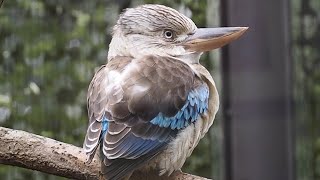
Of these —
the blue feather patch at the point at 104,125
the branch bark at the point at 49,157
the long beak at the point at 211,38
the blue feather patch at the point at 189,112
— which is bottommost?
the branch bark at the point at 49,157

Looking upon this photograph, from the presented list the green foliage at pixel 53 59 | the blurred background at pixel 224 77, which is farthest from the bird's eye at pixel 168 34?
the green foliage at pixel 53 59

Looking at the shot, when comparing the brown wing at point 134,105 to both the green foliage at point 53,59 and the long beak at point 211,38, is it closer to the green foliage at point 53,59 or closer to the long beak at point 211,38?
the long beak at point 211,38

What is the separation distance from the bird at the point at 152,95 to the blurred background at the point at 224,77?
51 millimetres

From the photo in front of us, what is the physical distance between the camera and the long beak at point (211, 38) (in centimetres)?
136

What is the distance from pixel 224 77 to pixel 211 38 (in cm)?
9

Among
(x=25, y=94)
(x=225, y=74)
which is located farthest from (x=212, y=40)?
(x=25, y=94)

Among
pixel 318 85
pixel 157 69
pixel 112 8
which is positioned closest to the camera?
pixel 157 69

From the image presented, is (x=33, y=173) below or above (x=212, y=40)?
below

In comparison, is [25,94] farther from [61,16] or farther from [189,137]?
[189,137]

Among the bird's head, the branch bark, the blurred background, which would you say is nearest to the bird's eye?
the bird's head

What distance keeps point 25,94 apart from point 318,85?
0.63m

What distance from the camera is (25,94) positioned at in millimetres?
1824

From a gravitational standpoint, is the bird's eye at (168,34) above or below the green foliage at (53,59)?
above

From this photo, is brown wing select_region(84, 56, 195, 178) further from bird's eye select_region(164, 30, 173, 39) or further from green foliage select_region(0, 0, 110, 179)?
green foliage select_region(0, 0, 110, 179)
